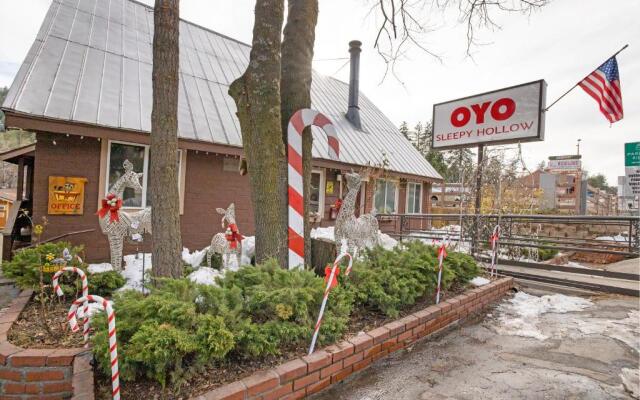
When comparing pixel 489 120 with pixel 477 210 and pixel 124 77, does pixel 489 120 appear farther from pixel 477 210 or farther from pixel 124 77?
pixel 124 77

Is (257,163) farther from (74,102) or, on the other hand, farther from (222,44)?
(222,44)

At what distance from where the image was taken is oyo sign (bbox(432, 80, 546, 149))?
730 centimetres

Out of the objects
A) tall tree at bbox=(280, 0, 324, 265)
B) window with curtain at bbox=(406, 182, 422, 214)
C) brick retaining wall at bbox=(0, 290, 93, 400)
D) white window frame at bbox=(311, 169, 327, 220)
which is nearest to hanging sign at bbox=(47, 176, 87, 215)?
tall tree at bbox=(280, 0, 324, 265)

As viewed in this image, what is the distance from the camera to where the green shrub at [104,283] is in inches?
157

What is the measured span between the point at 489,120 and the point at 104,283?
8427 mm

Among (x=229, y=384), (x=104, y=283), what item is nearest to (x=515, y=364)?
(x=229, y=384)

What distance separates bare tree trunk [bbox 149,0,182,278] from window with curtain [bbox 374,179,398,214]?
9723 millimetres

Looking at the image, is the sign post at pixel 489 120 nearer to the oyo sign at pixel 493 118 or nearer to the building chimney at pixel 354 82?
the oyo sign at pixel 493 118

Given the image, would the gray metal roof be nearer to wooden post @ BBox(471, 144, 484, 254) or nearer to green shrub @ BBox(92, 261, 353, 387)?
wooden post @ BBox(471, 144, 484, 254)

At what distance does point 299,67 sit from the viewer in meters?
4.55

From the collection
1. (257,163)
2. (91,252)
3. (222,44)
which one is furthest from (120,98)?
(222,44)

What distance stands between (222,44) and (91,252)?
28.7 feet

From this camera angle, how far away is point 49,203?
592 centimetres

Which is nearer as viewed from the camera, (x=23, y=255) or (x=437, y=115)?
(x=23, y=255)
